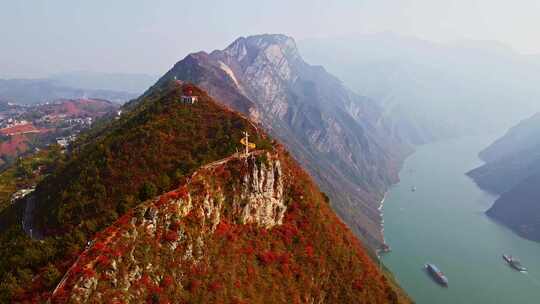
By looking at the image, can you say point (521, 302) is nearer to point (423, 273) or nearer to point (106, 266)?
point (423, 273)

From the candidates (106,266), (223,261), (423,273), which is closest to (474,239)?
(423,273)

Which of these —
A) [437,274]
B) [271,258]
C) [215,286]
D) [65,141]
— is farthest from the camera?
[65,141]

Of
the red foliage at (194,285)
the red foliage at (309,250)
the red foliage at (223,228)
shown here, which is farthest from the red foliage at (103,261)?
the red foliage at (309,250)

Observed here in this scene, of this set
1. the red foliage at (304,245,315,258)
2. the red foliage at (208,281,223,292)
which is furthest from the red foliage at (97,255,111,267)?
the red foliage at (304,245,315,258)

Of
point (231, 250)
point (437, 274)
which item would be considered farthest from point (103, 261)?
point (437, 274)

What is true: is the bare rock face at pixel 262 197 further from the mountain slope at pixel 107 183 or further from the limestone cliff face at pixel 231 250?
the mountain slope at pixel 107 183

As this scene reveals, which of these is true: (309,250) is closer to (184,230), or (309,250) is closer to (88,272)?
(184,230)

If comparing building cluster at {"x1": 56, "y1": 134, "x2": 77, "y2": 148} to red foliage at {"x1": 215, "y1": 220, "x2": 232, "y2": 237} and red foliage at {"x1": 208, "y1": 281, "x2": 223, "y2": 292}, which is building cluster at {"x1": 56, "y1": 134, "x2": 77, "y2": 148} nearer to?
red foliage at {"x1": 215, "y1": 220, "x2": 232, "y2": 237}
